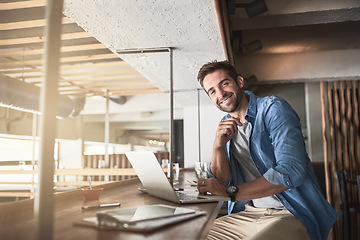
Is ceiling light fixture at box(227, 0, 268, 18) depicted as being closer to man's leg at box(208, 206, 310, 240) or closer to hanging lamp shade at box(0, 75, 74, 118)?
man's leg at box(208, 206, 310, 240)

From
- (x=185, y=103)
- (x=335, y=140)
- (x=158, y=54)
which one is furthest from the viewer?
(x=335, y=140)

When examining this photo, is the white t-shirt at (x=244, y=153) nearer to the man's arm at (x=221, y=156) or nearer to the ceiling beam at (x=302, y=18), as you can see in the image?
the man's arm at (x=221, y=156)

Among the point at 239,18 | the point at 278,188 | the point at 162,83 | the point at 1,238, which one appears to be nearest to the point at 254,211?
the point at 278,188

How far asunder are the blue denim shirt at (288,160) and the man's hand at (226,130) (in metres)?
0.10

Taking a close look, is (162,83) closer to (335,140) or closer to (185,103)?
(185,103)

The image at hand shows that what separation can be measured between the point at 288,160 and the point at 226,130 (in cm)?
44

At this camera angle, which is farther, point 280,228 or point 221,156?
point 221,156

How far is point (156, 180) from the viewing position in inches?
59.6

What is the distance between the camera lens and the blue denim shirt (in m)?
1.50

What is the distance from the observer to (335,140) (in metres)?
5.40

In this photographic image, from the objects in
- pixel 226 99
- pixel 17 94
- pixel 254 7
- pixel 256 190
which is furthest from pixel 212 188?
pixel 17 94

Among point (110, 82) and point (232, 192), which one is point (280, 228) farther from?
point (110, 82)

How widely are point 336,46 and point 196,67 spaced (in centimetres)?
319

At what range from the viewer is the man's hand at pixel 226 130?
1841mm
